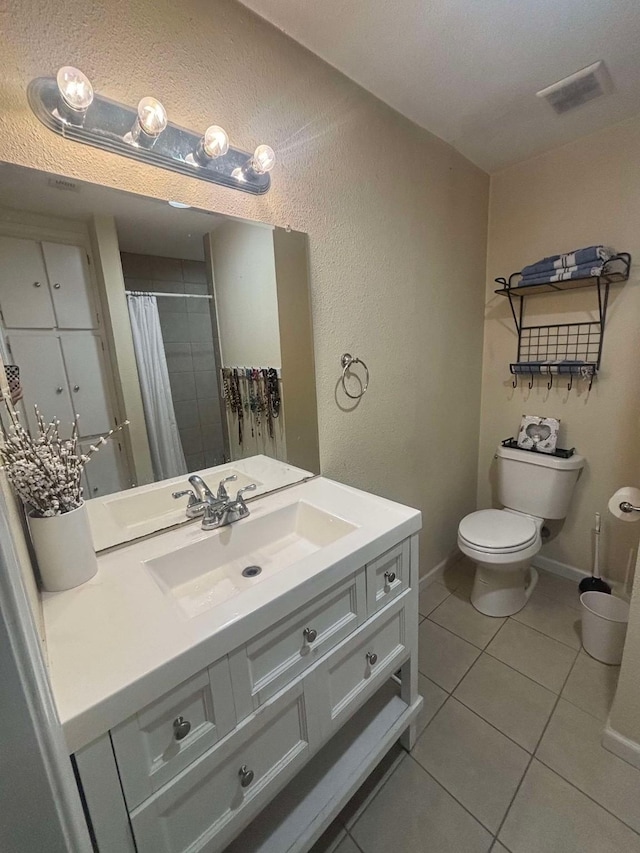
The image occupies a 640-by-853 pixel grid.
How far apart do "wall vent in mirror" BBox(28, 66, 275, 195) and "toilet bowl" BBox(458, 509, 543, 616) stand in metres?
1.73

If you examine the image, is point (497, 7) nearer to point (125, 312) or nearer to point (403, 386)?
point (403, 386)

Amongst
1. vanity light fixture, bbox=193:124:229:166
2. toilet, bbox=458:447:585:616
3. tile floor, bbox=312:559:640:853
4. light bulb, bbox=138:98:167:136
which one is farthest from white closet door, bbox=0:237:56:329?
toilet, bbox=458:447:585:616

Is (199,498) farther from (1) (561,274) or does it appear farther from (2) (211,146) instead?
(1) (561,274)

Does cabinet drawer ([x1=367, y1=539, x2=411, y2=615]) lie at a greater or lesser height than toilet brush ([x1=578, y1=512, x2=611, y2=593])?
greater

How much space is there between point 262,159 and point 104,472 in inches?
40.2

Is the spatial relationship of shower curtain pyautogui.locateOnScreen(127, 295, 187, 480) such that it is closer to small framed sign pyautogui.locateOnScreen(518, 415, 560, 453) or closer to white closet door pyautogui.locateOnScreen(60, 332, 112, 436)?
white closet door pyautogui.locateOnScreen(60, 332, 112, 436)

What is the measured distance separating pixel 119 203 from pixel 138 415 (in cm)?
56

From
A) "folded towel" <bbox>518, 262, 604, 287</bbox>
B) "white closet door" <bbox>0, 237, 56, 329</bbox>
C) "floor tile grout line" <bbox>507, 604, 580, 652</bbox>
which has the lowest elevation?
"floor tile grout line" <bbox>507, 604, 580, 652</bbox>

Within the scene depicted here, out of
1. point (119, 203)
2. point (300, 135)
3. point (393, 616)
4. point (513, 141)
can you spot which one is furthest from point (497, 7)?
point (393, 616)

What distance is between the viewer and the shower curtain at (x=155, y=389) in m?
1.04

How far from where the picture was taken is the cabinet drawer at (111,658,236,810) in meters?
Result: 0.61

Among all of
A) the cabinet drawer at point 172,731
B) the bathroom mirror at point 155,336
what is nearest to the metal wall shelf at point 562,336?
the bathroom mirror at point 155,336

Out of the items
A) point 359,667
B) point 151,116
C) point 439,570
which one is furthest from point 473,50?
point 439,570

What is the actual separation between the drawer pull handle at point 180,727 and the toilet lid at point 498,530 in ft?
4.72
